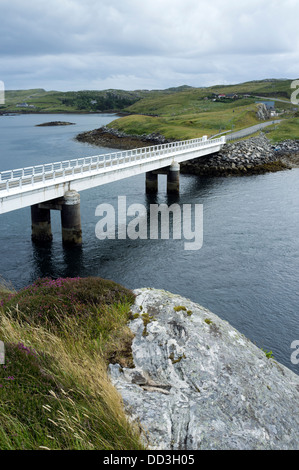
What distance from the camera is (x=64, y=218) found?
3853 cm

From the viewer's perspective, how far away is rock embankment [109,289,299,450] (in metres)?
8.64

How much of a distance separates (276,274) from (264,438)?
24.3m

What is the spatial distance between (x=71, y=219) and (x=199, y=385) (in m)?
29.7

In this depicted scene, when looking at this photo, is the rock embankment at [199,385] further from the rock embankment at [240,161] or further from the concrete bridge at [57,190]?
the rock embankment at [240,161]

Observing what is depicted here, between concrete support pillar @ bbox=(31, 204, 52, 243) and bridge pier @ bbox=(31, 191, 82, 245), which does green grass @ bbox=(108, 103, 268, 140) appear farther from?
concrete support pillar @ bbox=(31, 204, 52, 243)

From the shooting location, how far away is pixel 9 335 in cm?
1068

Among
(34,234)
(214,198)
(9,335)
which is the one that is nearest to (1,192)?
(34,234)

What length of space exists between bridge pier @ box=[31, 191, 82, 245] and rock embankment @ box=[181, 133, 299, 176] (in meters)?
46.9

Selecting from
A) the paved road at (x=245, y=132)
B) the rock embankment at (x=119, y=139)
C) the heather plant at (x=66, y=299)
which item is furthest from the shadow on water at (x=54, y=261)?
the rock embankment at (x=119, y=139)

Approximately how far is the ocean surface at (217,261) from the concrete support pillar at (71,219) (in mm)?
1337

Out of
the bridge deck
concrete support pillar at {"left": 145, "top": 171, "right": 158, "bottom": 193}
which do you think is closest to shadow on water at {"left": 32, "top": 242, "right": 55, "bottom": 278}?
the bridge deck

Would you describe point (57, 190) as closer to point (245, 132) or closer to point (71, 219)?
point (71, 219)
